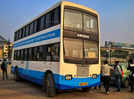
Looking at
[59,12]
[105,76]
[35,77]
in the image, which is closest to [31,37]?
[35,77]

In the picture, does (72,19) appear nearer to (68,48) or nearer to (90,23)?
(90,23)

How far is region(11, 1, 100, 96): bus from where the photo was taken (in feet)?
22.9

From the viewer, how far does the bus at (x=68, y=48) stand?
6.97m

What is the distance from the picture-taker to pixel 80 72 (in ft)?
23.6

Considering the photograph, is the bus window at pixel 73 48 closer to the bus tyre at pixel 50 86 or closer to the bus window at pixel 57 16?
the bus window at pixel 57 16

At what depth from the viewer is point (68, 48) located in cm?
711

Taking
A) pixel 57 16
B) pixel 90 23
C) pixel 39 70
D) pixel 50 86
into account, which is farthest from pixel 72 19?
pixel 39 70

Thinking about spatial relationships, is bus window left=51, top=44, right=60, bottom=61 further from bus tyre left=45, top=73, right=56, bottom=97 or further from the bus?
bus tyre left=45, top=73, right=56, bottom=97

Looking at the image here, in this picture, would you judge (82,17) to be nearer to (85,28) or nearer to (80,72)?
(85,28)

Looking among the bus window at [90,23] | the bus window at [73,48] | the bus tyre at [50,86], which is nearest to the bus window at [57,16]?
the bus window at [73,48]

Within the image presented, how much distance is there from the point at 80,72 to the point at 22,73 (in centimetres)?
648

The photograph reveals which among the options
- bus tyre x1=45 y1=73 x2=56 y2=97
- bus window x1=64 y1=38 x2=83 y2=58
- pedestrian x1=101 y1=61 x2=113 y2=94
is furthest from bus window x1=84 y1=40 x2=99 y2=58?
bus tyre x1=45 y1=73 x2=56 y2=97

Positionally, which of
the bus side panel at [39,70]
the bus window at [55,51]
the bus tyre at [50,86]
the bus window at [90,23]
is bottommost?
the bus tyre at [50,86]

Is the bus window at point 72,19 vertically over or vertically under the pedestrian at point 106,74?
over
